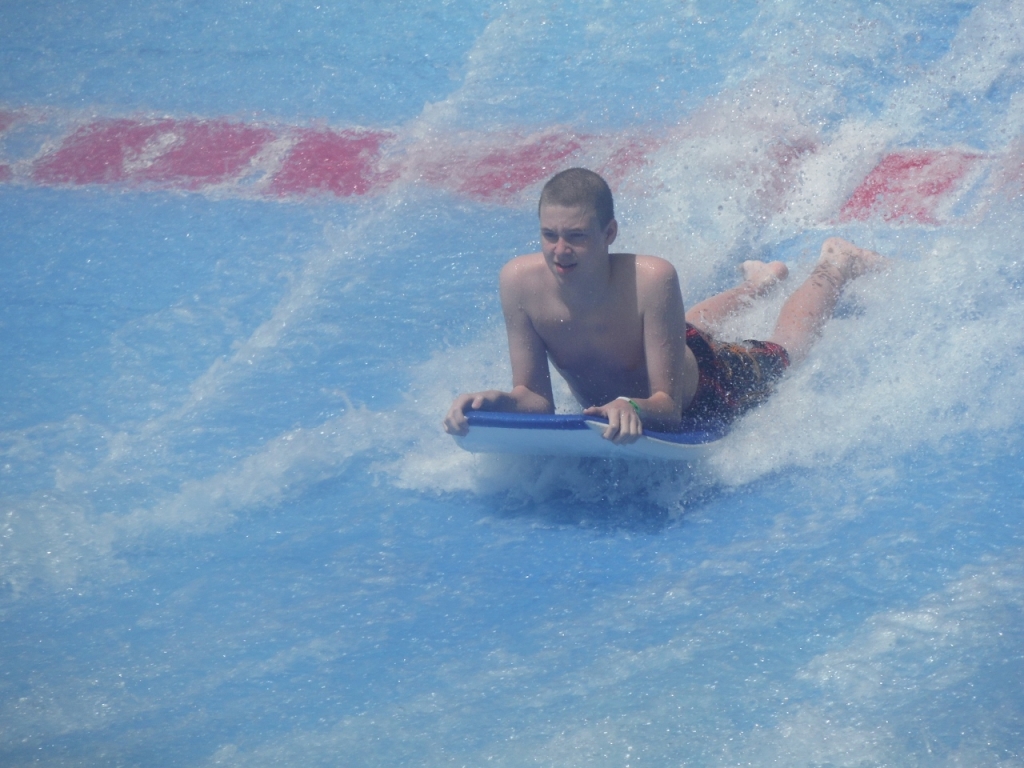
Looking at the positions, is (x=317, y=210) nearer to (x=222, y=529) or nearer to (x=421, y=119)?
(x=421, y=119)

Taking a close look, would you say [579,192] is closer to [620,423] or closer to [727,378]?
[620,423]

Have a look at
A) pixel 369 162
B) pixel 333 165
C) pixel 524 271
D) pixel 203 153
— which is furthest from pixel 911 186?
pixel 203 153

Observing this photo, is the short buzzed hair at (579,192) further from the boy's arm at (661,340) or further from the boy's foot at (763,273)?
the boy's foot at (763,273)

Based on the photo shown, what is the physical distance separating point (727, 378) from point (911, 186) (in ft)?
6.50

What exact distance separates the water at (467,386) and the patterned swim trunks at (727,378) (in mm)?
95

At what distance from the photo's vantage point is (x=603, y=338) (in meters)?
3.14

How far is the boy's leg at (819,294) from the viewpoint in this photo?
3.83 m

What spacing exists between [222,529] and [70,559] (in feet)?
1.47

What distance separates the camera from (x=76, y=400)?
13.3 feet

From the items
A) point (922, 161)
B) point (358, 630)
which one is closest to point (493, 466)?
point (358, 630)

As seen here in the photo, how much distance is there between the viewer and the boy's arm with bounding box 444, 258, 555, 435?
10.3 ft

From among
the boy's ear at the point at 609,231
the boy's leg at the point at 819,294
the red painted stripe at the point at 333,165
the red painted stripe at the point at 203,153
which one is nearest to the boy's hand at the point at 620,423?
the boy's ear at the point at 609,231

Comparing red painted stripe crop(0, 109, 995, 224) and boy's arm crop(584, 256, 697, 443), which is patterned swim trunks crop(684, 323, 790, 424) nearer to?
boy's arm crop(584, 256, 697, 443)

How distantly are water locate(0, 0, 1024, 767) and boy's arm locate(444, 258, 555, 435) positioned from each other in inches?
10.6
